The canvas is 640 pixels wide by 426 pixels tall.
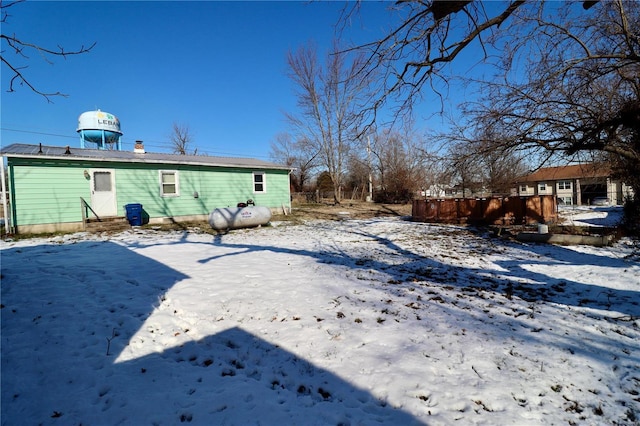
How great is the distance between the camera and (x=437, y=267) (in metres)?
7.08

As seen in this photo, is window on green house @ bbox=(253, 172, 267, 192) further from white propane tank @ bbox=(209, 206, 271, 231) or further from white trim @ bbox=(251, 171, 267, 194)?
white propane tank @ bbox=(209, 206, 271, 231)

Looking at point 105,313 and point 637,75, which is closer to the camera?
point 105,313

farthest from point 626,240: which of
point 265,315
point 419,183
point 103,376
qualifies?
point 419,183

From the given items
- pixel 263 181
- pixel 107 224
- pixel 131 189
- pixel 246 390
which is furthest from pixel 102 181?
pixel 246 390

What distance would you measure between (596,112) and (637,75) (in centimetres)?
79

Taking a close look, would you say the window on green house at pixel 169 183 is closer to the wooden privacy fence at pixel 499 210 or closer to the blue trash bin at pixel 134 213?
the blue trash bin at pixel 134 213

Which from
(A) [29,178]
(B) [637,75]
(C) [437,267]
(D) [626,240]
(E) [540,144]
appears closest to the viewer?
(B) [637,75]

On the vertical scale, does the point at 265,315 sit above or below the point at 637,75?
below

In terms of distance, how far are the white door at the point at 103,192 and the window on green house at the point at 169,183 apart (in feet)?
6.42

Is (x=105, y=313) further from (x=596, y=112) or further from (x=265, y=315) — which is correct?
(x=596, y=112)

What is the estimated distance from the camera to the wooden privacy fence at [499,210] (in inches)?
571

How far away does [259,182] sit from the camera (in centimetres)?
1753

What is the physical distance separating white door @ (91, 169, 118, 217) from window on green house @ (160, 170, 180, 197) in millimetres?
1957

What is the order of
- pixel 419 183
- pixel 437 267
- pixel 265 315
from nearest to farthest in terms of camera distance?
pixel 265 315, pixel 437 267, pixel 419 183
